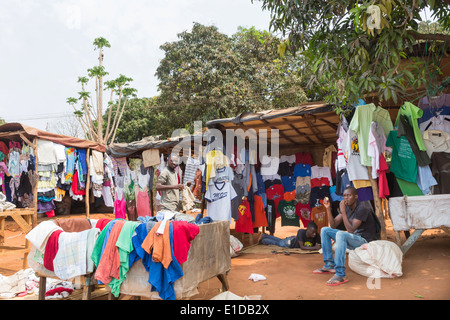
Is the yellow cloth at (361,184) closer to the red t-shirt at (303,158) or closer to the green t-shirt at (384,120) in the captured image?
the green t-shirt at (384,120)

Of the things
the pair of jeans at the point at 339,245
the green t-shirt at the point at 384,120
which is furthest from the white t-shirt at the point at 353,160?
the pair of jeans at the point at 339,245

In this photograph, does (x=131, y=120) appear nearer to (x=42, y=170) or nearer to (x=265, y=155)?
(x=42, y=170)

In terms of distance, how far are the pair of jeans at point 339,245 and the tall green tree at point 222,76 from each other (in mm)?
11293

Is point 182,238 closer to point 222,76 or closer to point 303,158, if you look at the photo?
point 303,158

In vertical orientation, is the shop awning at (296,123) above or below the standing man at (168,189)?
above

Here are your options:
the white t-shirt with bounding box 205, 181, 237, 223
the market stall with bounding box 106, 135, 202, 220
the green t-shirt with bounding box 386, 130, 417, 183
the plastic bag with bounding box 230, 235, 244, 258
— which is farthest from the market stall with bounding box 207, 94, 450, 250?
the market stall with bounding box 106, 135, 202, 220

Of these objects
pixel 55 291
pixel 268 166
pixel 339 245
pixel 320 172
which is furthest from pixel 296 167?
pixel 55 291

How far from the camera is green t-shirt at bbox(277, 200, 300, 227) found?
8.20 meters

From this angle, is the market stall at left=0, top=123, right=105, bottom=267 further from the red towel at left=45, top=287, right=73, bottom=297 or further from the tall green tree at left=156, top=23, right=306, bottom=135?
the tall green tree at left=156, top=23, right=306, bottom=135

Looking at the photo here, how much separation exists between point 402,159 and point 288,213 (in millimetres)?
3571

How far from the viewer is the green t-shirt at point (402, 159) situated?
201 inches

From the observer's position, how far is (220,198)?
273 inches

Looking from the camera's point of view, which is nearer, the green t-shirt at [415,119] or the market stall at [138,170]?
the green t-shirt at [415,119]

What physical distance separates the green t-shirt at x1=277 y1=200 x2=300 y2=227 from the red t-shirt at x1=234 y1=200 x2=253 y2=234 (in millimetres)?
1005
